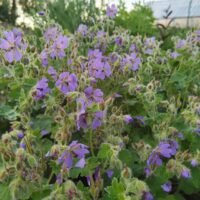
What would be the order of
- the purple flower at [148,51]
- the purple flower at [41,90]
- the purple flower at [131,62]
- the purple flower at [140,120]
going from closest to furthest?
1. the purple flower at [41,90]
2. the purple flower at [140,120]
3. the purple flower at [131,62]
4. the purple flower at [148,51]

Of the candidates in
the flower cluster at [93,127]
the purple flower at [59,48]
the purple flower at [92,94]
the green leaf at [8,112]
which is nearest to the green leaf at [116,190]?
the flower cluster at [93,127]

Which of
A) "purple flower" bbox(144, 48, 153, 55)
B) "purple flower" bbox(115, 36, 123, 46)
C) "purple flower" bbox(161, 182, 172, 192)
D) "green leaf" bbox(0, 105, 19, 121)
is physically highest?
"purple flower" bbox(115, 36, 123, 46)

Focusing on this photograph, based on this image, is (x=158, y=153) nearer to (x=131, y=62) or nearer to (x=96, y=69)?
(x=96, y=69)

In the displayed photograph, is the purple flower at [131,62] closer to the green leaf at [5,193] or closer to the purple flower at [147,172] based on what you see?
the purple flower at [147,172]

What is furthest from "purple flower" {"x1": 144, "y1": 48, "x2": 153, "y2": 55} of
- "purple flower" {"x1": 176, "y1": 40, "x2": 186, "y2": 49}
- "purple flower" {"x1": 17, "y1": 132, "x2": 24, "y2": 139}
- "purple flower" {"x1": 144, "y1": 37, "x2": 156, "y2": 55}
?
"purple flower" {"x1": 17, "y1": 132, "x2": 24, "y2": 139}

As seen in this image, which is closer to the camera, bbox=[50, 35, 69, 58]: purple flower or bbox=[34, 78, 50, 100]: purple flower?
bbox=[34, 78, 50, 100]: purple flower

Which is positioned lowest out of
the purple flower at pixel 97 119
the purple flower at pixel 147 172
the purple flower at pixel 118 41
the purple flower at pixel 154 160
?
the purple flower at pixel 147 172

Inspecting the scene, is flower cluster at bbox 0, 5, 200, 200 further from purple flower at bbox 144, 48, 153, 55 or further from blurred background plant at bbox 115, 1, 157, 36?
blurred background plant at bbox 115, 1, 157, 36

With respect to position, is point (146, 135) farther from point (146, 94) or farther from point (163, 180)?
point (163, 180)
